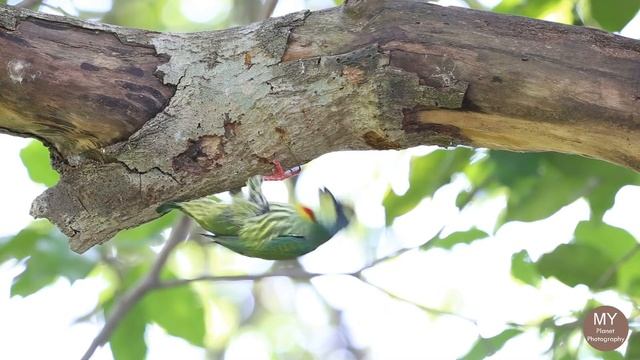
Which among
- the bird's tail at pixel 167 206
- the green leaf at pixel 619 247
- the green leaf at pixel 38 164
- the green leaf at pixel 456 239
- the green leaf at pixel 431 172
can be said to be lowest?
the bird's tail at pixel 167 206

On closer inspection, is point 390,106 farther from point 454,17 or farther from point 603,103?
point 603,103

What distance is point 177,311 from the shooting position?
5.63ft

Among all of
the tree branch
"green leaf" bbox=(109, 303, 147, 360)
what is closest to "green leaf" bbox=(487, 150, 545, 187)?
the tree branch

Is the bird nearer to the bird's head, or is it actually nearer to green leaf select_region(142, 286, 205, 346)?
the bird's head

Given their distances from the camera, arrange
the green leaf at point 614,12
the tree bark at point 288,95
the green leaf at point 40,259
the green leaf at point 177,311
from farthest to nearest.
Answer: the green leaf at point 177,311, the green leaf at point 40,259, the green leaf at point 614,12, the tree bark at point 288,95

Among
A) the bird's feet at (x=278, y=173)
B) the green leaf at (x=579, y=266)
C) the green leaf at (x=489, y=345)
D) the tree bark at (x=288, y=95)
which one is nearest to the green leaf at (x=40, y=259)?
the tree bark at (x=288, y=95)

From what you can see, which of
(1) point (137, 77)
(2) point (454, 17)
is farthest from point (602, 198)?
(1) point (137, 77)

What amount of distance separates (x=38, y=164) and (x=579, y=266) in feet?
3.55

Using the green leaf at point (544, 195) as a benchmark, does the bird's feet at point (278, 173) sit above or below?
below

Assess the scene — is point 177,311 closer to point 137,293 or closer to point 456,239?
point 137,293

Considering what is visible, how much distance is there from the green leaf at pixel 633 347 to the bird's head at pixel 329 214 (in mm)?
666

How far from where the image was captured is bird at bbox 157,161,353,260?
3.50 feet

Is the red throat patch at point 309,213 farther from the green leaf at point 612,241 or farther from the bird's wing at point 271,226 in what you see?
the green leaf at point 612,241

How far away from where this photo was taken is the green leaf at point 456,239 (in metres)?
→ 1.61
